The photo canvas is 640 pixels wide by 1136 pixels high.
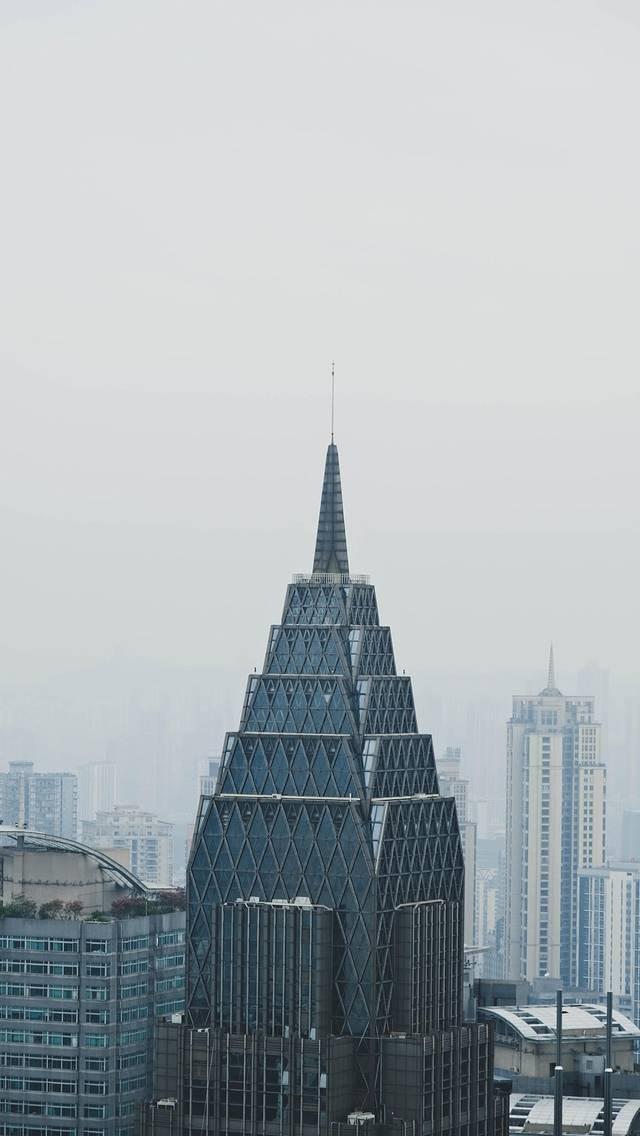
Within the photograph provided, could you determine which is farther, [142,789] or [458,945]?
[142,789]

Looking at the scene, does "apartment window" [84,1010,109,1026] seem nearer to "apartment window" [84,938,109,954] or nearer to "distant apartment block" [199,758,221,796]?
"apartment window" [84,938,109,954]

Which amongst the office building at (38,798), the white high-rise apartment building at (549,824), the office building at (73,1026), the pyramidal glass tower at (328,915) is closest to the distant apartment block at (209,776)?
the office building at (38,798)

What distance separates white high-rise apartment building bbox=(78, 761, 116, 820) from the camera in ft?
531

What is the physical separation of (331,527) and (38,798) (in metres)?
74.8

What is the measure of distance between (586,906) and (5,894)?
8085 centimetres

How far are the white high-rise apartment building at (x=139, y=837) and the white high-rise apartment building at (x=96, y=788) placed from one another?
8.08 feet

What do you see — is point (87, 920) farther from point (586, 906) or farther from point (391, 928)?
point (586, 906)

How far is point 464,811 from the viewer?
161875mm

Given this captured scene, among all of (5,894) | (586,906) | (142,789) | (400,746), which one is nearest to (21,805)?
(142,789)

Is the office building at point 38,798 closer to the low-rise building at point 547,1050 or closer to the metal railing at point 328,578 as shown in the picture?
the low-rise building at point 547,1050

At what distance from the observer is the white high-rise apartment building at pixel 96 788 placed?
162000 millimetres

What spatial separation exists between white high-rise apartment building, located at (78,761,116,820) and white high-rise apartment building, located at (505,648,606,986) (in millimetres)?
26349

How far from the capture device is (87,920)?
8125 centimetres

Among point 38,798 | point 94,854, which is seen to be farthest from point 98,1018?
point 38,798
